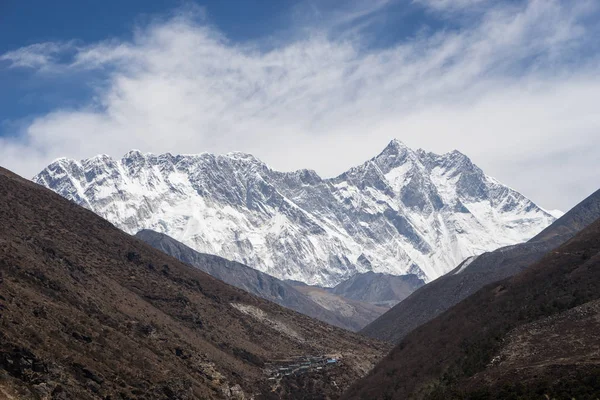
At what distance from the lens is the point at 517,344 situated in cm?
8775

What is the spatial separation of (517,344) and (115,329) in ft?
208

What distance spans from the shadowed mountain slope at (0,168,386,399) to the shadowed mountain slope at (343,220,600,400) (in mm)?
27673

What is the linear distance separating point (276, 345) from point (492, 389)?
108652 millimetres

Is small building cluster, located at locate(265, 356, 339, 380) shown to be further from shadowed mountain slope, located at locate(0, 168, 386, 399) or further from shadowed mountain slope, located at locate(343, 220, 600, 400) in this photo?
shadowed mountain slope, located at locate(343, 220, 600, 400)

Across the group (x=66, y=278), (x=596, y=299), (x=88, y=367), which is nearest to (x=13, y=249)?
(x=66, y=278)

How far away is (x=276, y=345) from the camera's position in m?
179

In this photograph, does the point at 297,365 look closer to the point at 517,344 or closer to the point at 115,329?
the point at 115,329

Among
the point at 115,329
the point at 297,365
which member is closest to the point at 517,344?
the point at 115,329

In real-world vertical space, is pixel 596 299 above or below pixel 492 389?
above

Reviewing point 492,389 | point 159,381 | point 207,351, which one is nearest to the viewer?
point 492,389

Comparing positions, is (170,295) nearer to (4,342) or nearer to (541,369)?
(4,342)

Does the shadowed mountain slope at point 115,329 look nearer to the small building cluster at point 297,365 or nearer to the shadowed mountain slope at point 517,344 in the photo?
the small building cluster at point 297,365

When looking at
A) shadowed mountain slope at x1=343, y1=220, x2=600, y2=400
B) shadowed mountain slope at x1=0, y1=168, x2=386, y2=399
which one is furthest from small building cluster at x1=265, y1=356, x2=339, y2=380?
shadowed mountain slope at x1=343, y1=220, x2=600, y2=400

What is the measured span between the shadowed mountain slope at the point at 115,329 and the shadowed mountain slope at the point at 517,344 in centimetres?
2767
